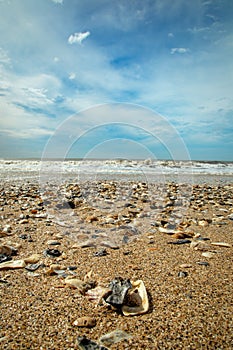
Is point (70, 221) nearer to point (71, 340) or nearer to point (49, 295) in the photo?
point (49, 295)

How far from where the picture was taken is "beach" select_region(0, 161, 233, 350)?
1.38m

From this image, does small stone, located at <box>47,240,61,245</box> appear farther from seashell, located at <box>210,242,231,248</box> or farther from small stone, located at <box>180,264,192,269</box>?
seashell, located at <box>210,242,231,248</box>

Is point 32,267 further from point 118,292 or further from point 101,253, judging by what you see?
point 118,292

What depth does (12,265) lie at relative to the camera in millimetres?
2236

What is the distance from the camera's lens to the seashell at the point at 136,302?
1.57m

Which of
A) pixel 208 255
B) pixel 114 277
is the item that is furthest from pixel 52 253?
pixel 208 255

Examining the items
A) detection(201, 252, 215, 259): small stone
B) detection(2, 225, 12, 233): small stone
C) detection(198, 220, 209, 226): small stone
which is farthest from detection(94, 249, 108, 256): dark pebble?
detection(198, 220, 209, 226): small stone

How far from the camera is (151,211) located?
4922mm

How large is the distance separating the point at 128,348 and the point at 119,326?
170mm

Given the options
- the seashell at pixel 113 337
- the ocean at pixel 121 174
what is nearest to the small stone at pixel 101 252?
the seashell at pixel 113 337

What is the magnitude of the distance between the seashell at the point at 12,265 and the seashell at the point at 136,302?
1.09 metres

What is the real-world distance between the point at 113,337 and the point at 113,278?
733 millimetres

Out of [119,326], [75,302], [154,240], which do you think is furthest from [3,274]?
[154,240]

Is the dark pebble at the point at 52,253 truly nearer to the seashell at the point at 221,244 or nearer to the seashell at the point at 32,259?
the seashell at the point at 32,259
